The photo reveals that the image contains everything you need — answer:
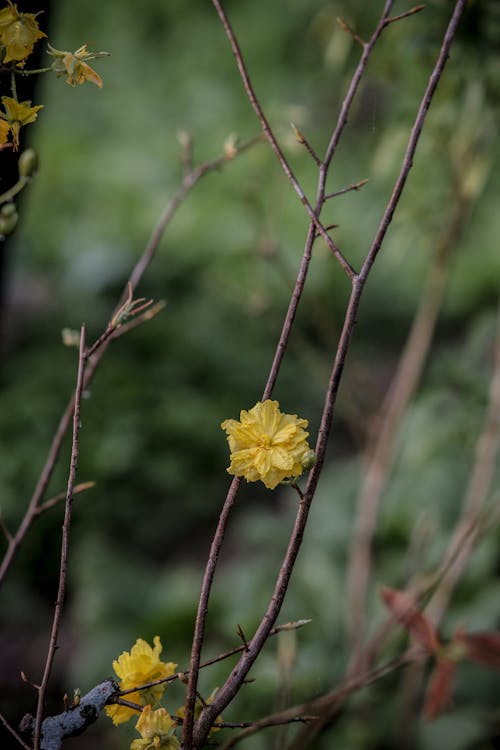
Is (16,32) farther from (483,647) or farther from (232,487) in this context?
(483,647)

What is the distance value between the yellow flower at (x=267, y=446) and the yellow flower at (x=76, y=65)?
0.97 feet

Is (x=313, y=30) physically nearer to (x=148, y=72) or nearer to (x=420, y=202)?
(x=420, y=202)

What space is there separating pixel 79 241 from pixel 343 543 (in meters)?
2.95

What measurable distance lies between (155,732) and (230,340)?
9.67 ft

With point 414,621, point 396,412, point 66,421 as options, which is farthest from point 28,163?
point 396,412

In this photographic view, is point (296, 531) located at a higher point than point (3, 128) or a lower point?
lower

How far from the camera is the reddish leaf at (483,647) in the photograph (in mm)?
988

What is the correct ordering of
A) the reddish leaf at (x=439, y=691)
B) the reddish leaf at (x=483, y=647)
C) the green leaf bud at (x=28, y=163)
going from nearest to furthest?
the green leaf bud at (x=28, y=163)
the reddish leaf at (x=483, y=647)
the reddish leaf at (x=439, y=691)

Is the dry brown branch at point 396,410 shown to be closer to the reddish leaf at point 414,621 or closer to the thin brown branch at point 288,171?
the reddish leaf at point 414,621

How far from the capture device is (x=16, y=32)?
1.92 feet

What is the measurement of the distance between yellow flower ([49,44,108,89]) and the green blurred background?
493 mm

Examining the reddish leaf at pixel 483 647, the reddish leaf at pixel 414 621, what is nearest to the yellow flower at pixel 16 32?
the reddish leaf at pixel 414 621

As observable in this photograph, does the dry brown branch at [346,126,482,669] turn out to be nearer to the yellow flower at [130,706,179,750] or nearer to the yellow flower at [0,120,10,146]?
the yellow flower at [130,706,179,750]

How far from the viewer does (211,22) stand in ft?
18.5
